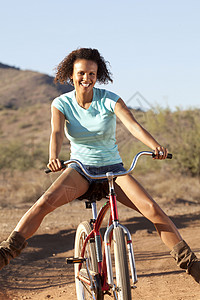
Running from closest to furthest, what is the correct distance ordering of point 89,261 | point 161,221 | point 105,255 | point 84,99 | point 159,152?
point 105,255, point 159,152, point 161,221, point 84,99, point 89,261

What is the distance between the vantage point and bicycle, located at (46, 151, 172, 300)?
10.5 ft

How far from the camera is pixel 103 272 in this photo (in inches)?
140

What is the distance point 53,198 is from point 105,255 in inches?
23.0

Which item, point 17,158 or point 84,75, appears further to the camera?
point 17,158

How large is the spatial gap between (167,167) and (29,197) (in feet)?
22.1

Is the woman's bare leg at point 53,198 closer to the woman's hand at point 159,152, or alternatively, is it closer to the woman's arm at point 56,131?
the woman's arm at point 56,131

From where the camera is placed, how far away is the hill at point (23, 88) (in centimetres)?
6216

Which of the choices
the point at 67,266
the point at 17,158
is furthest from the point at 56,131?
the point at 17,158

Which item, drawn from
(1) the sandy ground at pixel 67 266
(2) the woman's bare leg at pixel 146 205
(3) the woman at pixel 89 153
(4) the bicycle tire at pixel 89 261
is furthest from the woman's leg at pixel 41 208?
(1) the sandy ground at pixel 67 266

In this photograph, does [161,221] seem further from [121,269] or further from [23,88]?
[23,88]

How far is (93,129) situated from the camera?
3758 millimetres

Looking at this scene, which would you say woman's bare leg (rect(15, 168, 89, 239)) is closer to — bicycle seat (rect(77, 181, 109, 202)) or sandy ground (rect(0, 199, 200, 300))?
bicycle seat (rect(77, 181, 109, 202))

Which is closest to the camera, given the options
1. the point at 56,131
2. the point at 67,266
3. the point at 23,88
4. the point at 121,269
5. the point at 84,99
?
the point at 121,269

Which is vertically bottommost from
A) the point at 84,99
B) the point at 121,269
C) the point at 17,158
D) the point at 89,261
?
the point at 89,261
